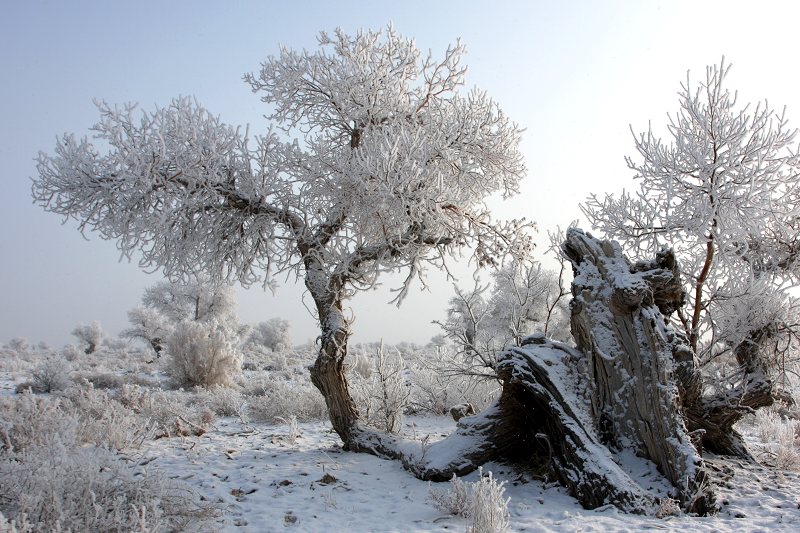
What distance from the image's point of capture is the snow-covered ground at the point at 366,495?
4.31 meters

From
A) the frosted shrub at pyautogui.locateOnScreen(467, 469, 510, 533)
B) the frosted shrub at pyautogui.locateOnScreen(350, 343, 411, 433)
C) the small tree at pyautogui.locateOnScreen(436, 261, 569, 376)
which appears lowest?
the frosted shrub at pyautogui.locateOnScreen(467, 469, 510, 533)

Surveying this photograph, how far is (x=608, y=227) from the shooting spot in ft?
25.3

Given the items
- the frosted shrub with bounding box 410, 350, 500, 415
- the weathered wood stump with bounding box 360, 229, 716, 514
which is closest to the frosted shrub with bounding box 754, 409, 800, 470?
the weathered wood stump with bounding box 360, 229, 716, 514

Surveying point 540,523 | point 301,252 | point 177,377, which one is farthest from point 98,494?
point 177,377

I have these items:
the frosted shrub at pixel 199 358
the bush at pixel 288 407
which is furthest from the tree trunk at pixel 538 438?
the frosted shrub at pixel 199 358

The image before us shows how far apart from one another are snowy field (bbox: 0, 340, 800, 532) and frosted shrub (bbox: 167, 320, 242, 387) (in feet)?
20.3

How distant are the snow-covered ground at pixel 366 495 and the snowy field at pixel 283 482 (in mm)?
12

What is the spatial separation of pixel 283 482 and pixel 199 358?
34.1ft

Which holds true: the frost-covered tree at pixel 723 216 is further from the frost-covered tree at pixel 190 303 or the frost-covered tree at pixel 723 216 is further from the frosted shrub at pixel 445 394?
the frost-covered tree at pixel 190 303

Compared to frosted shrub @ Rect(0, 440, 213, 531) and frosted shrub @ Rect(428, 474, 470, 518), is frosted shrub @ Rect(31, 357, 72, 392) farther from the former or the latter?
frosted shrub @ Rect(428, 474, 470, 518)

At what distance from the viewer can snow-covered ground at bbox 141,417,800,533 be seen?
431 cm

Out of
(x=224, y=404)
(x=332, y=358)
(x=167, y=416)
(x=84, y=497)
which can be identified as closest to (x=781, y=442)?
(x=332, y=358)

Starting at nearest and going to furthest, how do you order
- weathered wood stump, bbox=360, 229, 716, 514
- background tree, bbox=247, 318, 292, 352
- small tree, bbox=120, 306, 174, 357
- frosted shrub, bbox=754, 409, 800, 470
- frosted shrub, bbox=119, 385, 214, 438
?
weathered wood stump, bbox=360, 229, 716, 514 < frosted shrub, bbox=754, 409, 800, 470 < frosted shrub, bbox=119, 385, 214, 438 < small tree, bbox=120, 306, 174, 357 < background tree, bbox=247, 318, 292, 352

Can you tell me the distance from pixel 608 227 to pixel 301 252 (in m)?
4.69
